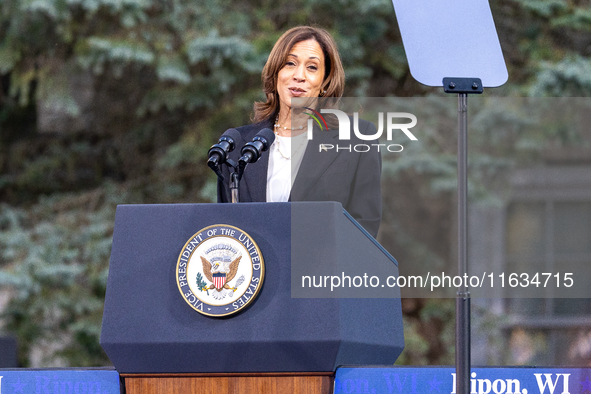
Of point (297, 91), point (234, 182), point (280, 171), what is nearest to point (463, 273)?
point (234, 182)

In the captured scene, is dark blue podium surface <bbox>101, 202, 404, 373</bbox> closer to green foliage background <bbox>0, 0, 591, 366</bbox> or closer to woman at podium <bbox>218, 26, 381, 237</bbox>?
woman at podium <bbox>218, 26, 381, 237</bbox>

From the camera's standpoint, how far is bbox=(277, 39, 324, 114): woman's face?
2182mm

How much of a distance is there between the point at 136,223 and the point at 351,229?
0.47m

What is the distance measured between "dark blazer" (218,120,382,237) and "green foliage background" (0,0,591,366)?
11.9 feet

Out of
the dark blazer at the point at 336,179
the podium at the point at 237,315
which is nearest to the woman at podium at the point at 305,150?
the dark blazer at the point at 336,179

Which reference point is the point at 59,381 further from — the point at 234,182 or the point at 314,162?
the point at 314,162

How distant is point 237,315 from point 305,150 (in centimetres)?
50

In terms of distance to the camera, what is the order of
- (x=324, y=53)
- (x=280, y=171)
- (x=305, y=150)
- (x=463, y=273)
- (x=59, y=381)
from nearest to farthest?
Answer: (x=463, y=273) < (x=59, y=381) < (x=305, y=150) < (x=280, y=171) < (x=324, y=53)

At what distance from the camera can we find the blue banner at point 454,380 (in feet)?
5.18

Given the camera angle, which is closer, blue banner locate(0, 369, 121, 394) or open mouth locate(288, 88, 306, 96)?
blue banner locate(0, 369, 121, 394)

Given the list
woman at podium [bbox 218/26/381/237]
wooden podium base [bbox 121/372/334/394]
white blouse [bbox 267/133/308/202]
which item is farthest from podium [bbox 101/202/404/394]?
white blouse [bbox 267/133/308/202]

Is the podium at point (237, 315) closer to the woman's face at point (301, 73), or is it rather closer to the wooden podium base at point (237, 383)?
the wooden podium base at point (237, 383)

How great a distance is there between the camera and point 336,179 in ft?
6.33

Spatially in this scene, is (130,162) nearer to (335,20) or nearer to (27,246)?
(27,246)
